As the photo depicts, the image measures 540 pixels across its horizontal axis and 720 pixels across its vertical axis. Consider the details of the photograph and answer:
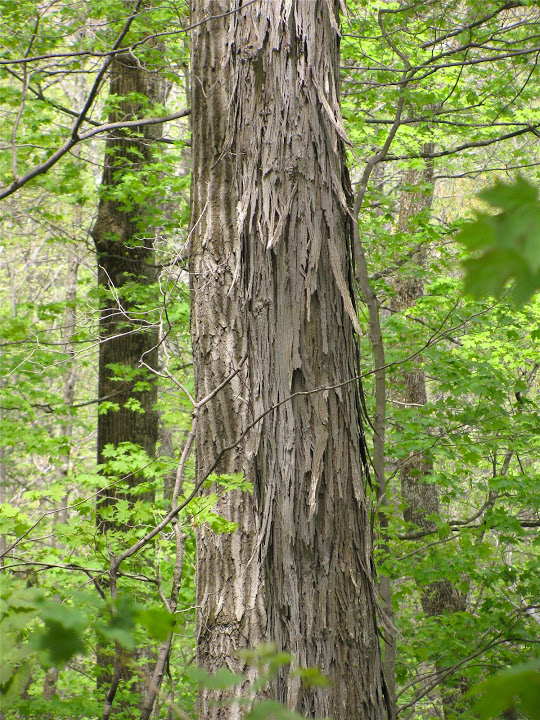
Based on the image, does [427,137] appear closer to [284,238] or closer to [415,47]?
[415,47]

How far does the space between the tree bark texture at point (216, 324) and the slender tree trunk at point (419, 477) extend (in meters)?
3.46

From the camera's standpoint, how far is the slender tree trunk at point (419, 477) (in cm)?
724

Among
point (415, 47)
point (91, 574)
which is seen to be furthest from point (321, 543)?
point (415, 47)

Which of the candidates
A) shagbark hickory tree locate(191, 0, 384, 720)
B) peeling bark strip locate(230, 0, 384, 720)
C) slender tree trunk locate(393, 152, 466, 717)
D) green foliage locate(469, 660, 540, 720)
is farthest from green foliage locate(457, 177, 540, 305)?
slender tree trunk locate(393, 152, 466, 717)

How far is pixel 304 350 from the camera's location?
225 cm

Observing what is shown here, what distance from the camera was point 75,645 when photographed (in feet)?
2.67

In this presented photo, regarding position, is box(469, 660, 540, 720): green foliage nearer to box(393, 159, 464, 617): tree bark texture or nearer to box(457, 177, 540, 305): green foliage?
box(457, 177, 540, 305): green foliage

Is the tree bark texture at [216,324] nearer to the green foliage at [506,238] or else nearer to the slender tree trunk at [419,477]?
the green foliage at [506,238]

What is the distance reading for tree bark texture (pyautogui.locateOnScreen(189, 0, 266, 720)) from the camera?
300cm

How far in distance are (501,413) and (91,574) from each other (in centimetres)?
434

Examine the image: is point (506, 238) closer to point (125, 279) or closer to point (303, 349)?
point (303, 349)

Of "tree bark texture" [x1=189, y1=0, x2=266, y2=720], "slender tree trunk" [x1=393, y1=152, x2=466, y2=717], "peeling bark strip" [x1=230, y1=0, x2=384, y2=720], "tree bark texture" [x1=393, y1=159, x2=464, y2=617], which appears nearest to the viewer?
"peeling bark strip" [x1=230, y1=0, x2=384, y2=720]

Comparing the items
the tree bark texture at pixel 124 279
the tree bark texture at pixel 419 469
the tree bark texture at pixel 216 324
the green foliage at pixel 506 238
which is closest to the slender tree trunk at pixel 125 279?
the tree bark texture at pixel 124 279

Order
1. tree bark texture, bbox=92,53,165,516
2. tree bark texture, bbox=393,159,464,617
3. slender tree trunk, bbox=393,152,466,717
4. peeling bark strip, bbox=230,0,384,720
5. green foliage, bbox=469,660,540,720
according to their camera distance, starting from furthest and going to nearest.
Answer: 1. tree bark texture, bbox=393,159,464,617
2. slender tree trunk, bbox=393,152,466,717
3. tree bark texture, bbox=92,53,165,516
4. peeling bark strip, bbox=230,0,384,720
5. green foliage, bbox=469,660,540,720
